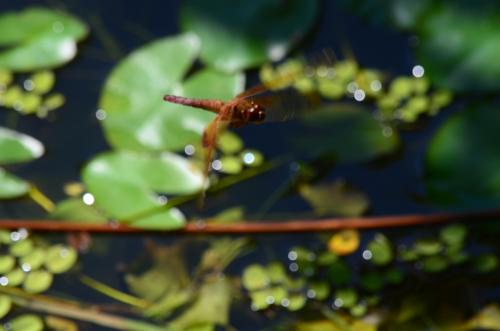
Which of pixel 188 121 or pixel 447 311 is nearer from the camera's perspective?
pixel 447 311

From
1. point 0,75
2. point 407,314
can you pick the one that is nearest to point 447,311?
point 407,314

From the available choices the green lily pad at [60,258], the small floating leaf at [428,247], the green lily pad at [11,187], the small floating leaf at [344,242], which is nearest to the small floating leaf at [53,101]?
the green lily pad at [11,187]

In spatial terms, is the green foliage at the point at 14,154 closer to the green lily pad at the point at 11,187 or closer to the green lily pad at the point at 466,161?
the green lily pad at the point at 11,187

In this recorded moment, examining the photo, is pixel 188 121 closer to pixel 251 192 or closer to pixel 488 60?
pixel 251 192

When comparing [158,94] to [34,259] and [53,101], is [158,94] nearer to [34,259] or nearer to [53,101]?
[53,101]

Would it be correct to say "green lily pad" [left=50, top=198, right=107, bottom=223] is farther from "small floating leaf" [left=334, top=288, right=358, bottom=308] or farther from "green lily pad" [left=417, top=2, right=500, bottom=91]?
"green lily pad" [left=417, top=2, right=500, bottom=91]

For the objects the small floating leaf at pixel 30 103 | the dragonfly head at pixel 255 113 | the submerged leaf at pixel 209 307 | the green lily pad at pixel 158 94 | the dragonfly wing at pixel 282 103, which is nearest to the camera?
the dragonfly head at pixel 255 113
